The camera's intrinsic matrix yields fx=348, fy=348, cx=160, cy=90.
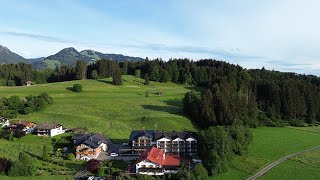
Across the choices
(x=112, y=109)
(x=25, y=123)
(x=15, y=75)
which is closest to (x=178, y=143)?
(x=112, y=109)

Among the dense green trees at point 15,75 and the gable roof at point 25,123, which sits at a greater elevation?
the dense green trees at point 15,75

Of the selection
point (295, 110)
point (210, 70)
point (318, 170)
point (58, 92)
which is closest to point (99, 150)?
point (318, 170)

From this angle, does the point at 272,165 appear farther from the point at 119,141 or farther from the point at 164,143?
the point at 119,141

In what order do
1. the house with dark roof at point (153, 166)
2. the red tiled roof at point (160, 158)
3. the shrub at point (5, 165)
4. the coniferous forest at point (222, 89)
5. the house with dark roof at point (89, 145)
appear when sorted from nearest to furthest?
the shrub at point (5, 165)
the house with dark roof at point (153, 166)
the red tiled roof at point (160, 158)
the house with dark roof at point (89, 145)
the coniferous forest at point (222, 89)

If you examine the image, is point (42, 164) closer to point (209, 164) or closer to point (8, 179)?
point (8, 179)

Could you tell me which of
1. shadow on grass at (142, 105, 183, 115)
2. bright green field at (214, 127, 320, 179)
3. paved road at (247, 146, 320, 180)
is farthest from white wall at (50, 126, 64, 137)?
paved road at (247, 146, 320, 180)

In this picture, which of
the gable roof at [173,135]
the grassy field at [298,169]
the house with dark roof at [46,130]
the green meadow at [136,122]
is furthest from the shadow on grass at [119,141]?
the grassy field at [298,169]

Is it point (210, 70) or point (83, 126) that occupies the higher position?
point (210, 70)

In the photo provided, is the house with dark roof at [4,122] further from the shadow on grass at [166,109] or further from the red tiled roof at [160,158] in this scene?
the red tiled roof at [160,158]
